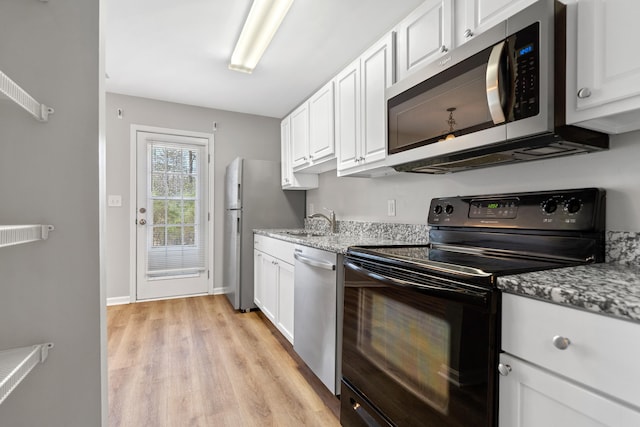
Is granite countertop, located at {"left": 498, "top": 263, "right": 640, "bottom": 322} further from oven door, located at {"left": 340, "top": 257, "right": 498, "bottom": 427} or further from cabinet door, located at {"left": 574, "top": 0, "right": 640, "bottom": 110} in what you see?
cabinet door, located at {"left": 574, "top": 0, "right": 640, "bottom": 110}

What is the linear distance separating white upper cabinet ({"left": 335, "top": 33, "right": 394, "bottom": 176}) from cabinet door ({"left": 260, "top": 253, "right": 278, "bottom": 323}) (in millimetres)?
1063

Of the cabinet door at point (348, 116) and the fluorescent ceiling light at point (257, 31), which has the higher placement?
the fluorescent ceiling light at point (257, 31)

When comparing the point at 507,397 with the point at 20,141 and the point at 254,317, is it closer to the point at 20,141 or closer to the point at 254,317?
the point at 20,141

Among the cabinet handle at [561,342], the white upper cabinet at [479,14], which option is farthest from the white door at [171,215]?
the cabinet handle at [561,342]

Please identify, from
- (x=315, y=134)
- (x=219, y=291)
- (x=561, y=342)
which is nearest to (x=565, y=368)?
(x=561, y=342)

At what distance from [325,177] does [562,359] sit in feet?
8.96

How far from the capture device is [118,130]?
11.8ft

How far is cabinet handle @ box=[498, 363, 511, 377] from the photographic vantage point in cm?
84

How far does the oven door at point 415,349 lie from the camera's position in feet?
2.96

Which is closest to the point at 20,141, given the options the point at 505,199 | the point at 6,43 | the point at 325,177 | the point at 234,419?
Answer: the point at 6,43

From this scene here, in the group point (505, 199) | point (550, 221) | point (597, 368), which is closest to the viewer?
point (597, 368)

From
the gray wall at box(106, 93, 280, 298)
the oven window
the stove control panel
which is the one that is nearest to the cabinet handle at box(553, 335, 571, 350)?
the oven window

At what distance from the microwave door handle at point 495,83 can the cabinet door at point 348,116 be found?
1.03 metres

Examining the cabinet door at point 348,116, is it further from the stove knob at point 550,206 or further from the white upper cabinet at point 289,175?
the stove knob at point 550,206
